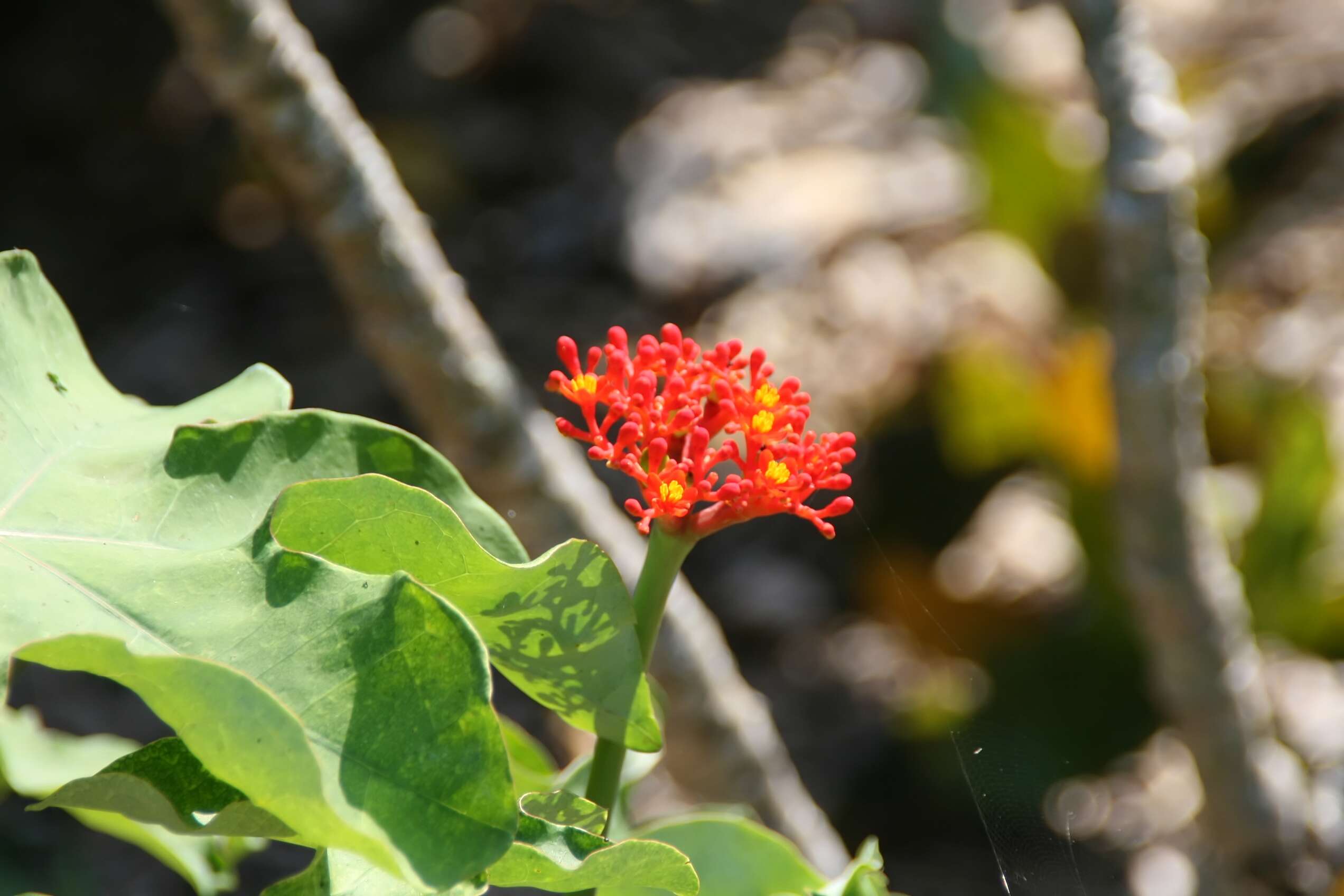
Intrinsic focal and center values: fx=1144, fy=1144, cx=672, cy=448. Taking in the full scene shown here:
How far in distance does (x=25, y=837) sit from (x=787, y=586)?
153 centimetres

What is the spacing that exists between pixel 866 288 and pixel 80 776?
2.19 m

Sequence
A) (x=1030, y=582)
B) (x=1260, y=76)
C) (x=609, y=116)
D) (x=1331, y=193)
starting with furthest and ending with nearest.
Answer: (x=609, y=116) < (x=1260, y=76) < (x=1331, y=193) < (x=1030, y=582)

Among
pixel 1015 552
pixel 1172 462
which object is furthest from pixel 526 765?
pixel 1015 552

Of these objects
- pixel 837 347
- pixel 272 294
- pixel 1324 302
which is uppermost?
pixel 1324 302

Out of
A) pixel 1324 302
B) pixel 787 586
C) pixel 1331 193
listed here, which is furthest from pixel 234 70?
pixel 1331 193

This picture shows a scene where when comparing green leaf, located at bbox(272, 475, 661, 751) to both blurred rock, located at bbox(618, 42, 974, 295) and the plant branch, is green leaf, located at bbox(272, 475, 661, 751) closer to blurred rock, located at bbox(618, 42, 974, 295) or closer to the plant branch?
the plant branch

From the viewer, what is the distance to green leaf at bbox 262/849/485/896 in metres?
0.40

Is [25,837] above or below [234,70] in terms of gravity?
below

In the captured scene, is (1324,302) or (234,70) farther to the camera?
(1324,302)

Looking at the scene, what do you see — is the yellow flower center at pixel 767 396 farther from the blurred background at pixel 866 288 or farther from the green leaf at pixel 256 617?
the blurred background at pixel 866 288

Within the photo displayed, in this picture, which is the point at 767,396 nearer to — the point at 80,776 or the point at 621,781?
the point at 621,781

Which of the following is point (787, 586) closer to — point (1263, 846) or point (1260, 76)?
point (1263, 846)

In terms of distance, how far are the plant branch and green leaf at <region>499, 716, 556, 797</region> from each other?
71 cm

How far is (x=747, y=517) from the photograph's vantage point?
44 cm
